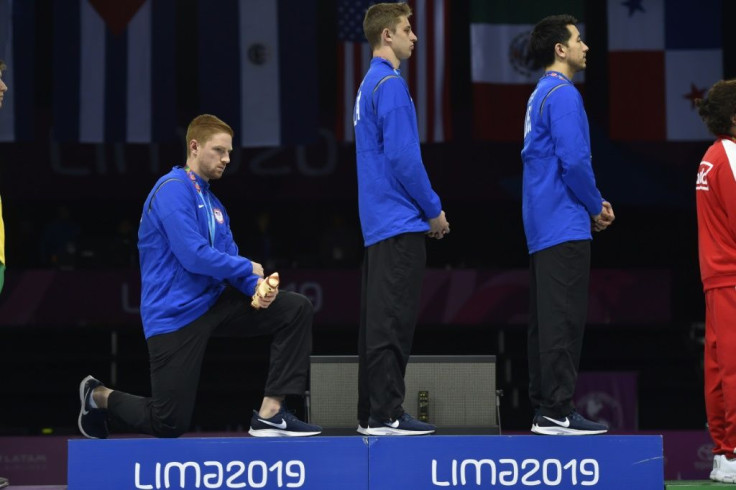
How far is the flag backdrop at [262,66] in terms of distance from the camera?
38.6ft

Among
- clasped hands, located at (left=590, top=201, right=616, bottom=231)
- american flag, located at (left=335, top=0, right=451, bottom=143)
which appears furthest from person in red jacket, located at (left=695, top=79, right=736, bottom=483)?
american flag, located at (left=335, top=0, right=451, bottom=143)

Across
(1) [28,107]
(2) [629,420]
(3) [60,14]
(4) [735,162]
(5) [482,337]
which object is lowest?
(2) [629,420]

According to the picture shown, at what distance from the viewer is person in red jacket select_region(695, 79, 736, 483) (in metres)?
4.80

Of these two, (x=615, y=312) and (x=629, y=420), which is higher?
(x=615, y=312)

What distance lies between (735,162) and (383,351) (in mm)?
1826

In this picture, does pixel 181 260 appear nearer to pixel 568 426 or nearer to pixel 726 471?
pixel 568 426

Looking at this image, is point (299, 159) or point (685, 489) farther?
point (299, 159)

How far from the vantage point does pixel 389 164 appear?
4844mm

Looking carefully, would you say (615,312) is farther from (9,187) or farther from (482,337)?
(9,187)

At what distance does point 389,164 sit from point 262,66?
7.30m

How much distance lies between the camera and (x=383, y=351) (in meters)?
4.77

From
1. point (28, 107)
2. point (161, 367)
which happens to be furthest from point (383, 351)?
point (28, 107)

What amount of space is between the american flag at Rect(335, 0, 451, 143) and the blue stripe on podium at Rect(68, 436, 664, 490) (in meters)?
7.55

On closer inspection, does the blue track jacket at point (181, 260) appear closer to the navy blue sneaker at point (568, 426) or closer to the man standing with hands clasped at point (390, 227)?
the man standing with hands clasped at point (390, 227)
